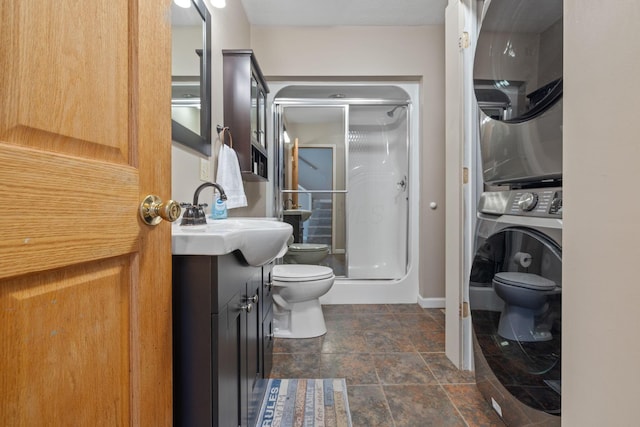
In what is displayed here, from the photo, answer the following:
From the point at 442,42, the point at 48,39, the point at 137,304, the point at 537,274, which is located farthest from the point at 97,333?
the point at 442,42

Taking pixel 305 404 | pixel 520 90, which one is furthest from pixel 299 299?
pixel 520 90

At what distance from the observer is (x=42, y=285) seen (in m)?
0.38

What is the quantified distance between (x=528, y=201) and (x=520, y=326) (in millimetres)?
411

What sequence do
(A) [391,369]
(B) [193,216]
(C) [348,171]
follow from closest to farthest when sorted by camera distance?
(B) [193,216] → (A) [391,369] → (C) [348,171]

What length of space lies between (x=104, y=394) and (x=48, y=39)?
1.72ft

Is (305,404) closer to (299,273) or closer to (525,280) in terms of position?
(299,273)

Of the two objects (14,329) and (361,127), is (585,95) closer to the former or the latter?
(14,329)

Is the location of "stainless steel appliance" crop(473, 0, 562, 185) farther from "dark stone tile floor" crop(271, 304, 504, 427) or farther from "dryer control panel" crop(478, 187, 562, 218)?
"dark stone tile floor" crop(271, 304, 504, 427)

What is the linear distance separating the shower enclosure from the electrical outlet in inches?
49.5

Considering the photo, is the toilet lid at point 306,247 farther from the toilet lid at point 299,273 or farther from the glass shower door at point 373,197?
the toilet lid at point 299,273

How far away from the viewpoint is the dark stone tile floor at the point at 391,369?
127 centimetres

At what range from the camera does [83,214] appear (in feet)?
1.41

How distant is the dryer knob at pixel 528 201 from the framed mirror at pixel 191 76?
133 cm

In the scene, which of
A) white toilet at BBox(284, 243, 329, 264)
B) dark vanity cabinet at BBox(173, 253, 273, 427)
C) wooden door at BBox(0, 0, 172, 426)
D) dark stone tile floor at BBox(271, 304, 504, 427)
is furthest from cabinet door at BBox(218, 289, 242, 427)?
white toilet at BBox(284, 243, 329, 264)
